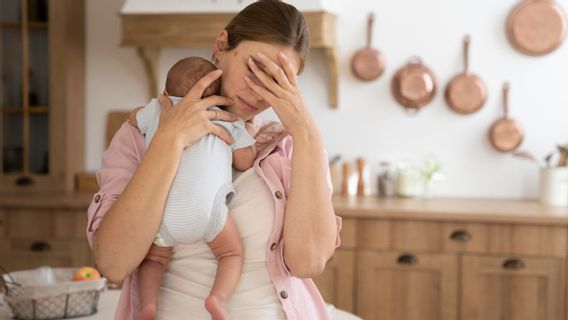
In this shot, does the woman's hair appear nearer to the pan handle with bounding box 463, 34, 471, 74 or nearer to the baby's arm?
the baby's arm

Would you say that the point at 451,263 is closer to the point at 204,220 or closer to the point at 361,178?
the point at 361,178

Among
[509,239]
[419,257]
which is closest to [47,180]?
[419,257]

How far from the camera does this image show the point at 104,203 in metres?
1.48

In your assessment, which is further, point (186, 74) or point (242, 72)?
point (186, 74)

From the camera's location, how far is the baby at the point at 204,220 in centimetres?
145

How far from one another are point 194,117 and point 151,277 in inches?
11.3

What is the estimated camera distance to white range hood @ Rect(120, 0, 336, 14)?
3.92 m

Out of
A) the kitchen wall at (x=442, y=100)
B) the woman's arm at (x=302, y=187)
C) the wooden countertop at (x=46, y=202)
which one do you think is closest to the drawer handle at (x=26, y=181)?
the wooden countertop at (x=46, y=202)

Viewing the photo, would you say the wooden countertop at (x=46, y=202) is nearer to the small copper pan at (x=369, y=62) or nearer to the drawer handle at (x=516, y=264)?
the small copper pan at (x=369, y=62)

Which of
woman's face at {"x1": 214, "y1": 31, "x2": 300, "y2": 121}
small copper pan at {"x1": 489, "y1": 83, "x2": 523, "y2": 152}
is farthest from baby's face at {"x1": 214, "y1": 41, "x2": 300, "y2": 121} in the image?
small copper pan at {"x1": 489, "y1": 83, "x2": 523, "y2": 152}

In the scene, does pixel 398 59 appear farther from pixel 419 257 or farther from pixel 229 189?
pixel 229 189

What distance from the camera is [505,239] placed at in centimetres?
362

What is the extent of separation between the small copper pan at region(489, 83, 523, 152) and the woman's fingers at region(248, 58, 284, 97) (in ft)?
9.31

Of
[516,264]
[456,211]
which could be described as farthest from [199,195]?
[516,264]
